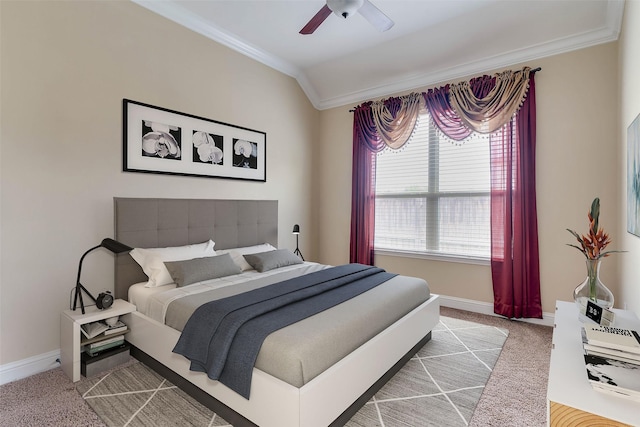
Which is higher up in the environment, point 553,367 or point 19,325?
point 553,367

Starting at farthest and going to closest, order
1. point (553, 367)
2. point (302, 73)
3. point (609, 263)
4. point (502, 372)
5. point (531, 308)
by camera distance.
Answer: point (302, 73) → point (531, 308) → point (609, 263) → point (502, 372) → point (553, 367)

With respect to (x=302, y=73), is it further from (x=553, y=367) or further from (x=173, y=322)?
(x=553, y=367)

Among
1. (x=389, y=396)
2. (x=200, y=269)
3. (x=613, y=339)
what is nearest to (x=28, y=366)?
(x=200, y=269)

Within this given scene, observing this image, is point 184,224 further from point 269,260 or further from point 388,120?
point 388,120

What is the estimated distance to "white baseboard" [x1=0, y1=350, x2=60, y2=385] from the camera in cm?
229

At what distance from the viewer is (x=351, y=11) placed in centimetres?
235

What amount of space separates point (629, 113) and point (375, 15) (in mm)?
2041

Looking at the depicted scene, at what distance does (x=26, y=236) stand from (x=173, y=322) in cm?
130

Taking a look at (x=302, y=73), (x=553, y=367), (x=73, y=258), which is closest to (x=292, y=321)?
(x=553, y=367)

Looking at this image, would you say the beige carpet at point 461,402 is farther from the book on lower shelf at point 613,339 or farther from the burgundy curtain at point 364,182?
the burgundy curtain at point 364,182

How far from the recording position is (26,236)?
Result: 2.36 metres

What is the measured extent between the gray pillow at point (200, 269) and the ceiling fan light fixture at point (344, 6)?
7.59ft

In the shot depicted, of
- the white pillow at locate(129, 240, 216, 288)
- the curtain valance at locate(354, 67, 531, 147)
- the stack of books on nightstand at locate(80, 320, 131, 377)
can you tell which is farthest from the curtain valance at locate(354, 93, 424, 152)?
the stack of books on nightstand at locate(80, 320, 131, 377)

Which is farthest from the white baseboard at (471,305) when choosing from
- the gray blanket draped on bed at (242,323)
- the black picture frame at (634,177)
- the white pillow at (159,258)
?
the white pillow at (159,258)
